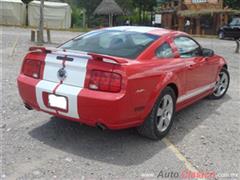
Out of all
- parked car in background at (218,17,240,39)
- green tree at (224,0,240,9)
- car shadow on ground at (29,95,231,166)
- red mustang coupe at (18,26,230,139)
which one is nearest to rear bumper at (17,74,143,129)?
red mustang coupe at (18,26,230,139)

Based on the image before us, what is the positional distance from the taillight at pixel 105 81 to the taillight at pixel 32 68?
88cm

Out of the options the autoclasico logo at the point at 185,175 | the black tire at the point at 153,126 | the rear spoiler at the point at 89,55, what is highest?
the rear spoiler at the point at 89,55

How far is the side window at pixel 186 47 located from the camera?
218 inches

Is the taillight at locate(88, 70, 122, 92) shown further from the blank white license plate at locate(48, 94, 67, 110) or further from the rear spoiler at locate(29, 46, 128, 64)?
the blank white license plate at locate(48, 94, 67, 110)

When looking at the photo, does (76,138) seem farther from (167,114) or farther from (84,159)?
(167,114)

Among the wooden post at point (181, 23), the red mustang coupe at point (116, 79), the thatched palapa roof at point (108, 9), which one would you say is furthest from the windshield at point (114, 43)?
the thatched palapa roof at point (108, 9)

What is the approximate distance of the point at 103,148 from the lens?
14.7ft

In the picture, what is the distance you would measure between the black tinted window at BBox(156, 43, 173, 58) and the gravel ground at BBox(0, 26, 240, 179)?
3.68 ft

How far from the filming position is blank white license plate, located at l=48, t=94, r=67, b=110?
4262mm

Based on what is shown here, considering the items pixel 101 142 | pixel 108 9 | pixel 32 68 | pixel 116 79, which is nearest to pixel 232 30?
pixel 108 9

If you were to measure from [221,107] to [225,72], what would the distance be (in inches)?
39.7

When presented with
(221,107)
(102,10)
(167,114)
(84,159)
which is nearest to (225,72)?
(221,107)

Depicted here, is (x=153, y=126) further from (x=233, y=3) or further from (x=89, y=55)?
(x=233, y=3)

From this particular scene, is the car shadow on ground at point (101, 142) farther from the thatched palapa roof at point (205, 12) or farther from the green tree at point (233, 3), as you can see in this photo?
the green tree at point (233, 3)
